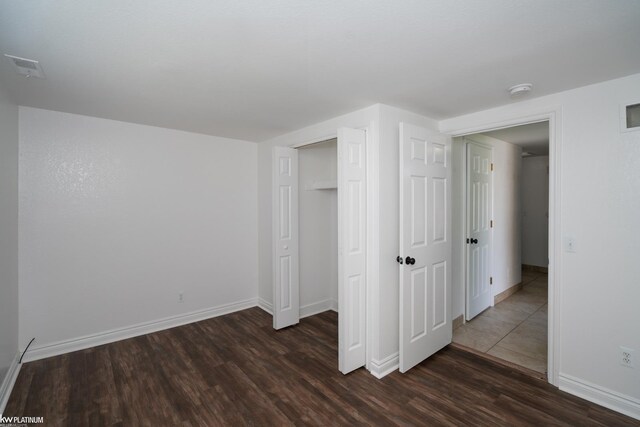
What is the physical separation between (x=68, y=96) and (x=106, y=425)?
2.54m

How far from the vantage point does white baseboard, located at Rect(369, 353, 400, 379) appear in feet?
8.29

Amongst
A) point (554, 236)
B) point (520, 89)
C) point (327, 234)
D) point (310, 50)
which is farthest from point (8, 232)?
point (554, 236)

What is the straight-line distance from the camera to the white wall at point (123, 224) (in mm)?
2783

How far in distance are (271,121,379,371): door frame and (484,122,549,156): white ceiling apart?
1.88 metres

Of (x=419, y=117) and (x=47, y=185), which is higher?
(x=419, y=117)

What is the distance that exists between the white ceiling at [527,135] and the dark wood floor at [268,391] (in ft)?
8.93

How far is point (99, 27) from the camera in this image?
4.72 ft

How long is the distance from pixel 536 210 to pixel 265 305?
19.1ft

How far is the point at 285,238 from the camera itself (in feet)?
11.8

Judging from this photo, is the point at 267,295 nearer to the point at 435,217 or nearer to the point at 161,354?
the point at 161,354

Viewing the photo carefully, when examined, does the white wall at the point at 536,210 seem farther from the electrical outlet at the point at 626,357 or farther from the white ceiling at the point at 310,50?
the white ceiling at the point at 310,50

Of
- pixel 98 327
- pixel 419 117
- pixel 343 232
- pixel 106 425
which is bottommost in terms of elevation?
pixel 106 425

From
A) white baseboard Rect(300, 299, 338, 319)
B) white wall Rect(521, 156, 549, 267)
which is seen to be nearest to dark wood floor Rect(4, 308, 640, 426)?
white baseboard Rect(300, 299, 338, 319)

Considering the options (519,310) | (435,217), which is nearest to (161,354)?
(435,217)
